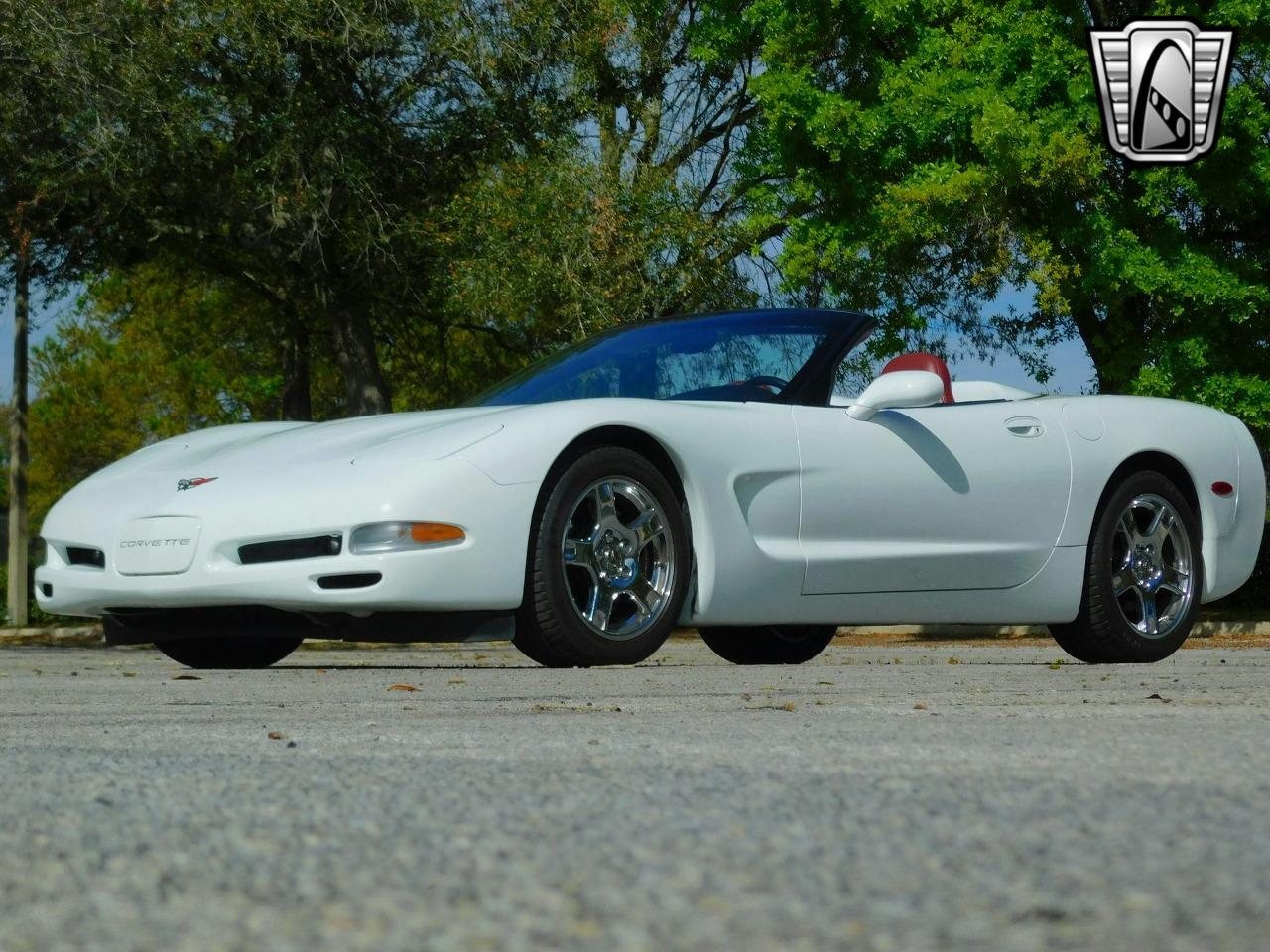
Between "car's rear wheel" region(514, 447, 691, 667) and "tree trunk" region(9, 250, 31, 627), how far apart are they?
15.5 m

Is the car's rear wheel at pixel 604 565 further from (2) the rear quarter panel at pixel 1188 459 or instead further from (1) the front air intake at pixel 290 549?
(2) the rear quarter panel at pixel 1188 459

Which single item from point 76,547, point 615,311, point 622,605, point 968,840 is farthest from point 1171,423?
point 615,311

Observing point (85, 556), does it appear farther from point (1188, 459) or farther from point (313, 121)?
point (313, 121)

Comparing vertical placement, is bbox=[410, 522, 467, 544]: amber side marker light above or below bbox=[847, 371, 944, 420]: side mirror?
below

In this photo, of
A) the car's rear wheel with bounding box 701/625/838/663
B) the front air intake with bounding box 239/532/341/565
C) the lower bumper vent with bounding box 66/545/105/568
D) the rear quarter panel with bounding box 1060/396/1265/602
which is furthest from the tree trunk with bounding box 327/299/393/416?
the front air intake with bounding box 239/532/341/565

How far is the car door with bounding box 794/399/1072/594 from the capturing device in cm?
665

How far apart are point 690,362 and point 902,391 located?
2.95ft

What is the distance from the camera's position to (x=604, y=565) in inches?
241

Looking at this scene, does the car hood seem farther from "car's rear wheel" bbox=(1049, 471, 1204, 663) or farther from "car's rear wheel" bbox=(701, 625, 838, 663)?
"car's rear wheel" bbox=(1049, 471, 1204, 663)

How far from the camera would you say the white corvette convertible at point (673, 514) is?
588cm

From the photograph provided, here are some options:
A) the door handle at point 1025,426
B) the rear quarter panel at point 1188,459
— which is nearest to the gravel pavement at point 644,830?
the door handle at point 1025,426

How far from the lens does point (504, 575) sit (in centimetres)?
583

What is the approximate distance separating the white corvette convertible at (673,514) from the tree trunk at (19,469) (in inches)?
555

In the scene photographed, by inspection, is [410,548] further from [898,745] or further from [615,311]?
[615,311]
